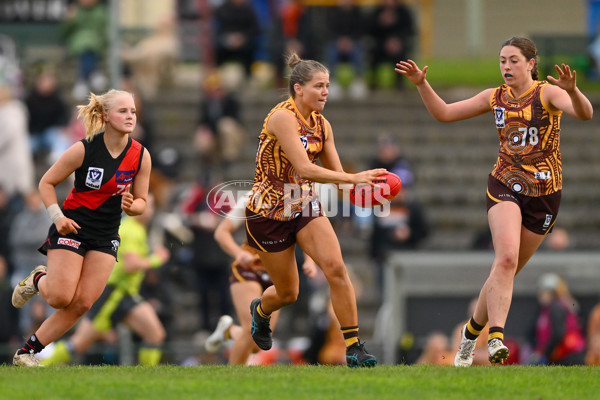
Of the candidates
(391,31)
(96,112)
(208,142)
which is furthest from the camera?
(391,31)

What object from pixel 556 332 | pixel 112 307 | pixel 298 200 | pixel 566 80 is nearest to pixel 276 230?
pixel 298 200

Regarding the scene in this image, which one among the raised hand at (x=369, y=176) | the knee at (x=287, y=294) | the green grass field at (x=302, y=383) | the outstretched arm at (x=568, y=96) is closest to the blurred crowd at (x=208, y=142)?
the knee at (x=287, y=294)

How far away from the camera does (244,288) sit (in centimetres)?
1089

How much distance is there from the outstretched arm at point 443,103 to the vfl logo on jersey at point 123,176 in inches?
92.3

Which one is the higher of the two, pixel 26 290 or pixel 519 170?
pixel 519 170

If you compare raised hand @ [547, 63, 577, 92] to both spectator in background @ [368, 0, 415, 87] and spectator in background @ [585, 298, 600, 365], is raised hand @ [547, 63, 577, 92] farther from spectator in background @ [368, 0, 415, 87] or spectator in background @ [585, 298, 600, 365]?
spectator in background @ [368, 0, 415, 87]

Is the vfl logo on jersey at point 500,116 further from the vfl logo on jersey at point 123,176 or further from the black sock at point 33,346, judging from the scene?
the black sock at point 33,346

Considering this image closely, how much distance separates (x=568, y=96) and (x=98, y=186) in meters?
3.78

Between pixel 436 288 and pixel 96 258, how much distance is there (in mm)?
6597

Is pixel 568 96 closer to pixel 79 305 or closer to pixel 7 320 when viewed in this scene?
pixel 79 305

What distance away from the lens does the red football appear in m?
8.62


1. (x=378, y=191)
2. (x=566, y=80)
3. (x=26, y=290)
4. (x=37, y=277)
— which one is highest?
(x=566, y=80)

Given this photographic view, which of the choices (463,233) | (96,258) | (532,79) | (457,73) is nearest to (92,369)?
(96,258)

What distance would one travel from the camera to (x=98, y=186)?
9.17 meters
